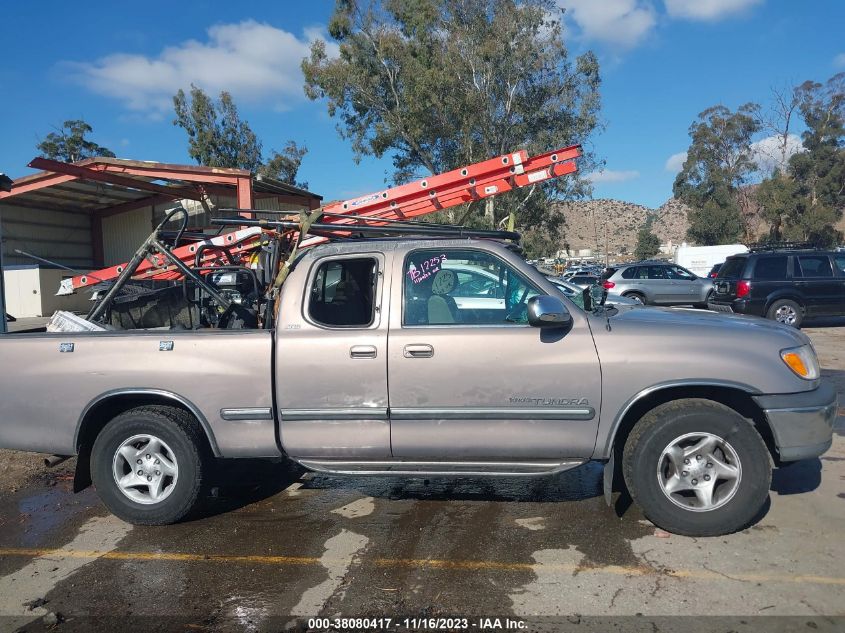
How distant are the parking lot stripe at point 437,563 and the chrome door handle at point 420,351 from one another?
1211mm

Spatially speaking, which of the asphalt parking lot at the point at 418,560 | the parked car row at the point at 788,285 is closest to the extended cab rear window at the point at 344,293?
the asphalt parking lot at the point at 418,560

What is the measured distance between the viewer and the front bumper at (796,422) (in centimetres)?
382

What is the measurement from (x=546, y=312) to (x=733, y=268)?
12299 mm

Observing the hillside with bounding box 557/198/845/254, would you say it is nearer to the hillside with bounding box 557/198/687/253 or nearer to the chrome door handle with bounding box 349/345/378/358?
the hillside with bounding box 557/198/687/253

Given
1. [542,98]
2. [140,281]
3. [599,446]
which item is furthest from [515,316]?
[542,98]

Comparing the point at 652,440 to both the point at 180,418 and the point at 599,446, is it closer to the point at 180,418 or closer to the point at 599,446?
the point at 599,446

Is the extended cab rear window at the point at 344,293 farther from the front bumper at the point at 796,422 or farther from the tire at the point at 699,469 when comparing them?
the front bumper at the point at 796,422

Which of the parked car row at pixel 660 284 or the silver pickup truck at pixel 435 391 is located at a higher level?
the parked car row at pixel 660 284

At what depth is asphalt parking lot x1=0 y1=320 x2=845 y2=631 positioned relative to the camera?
3.28m

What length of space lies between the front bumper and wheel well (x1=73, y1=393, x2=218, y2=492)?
349 cm

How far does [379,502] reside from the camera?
4.78 m

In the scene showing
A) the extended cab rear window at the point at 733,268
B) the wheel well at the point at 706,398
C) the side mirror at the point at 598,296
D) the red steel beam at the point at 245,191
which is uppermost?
the red steel beam at the point at 245,191

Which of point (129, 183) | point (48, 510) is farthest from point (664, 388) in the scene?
point (129, 183)

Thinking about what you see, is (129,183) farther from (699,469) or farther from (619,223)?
(619,223)
